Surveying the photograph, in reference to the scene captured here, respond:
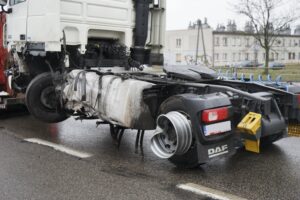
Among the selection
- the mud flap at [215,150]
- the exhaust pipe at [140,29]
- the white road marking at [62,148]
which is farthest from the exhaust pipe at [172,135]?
the exhaust pipe at [140,29]

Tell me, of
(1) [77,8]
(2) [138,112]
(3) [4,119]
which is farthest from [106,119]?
(3) [4,119]

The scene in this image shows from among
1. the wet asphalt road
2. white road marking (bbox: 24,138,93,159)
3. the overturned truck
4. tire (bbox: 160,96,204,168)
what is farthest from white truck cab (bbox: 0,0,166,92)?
tire (bbox: 160,96,204,168)

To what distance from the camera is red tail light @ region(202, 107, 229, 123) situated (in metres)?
4.89

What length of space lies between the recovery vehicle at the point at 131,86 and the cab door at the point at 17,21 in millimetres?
18

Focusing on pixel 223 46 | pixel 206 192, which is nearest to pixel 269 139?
pixel 206 192

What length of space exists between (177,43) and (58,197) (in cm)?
8771

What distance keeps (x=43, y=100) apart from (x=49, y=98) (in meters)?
0.12

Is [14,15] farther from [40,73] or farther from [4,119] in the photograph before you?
[4,119]

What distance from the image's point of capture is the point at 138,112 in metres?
5.63

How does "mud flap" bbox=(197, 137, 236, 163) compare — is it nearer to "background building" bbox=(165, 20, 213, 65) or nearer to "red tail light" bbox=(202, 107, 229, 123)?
"red tail light" bbox=(202, 107, 229, 123)

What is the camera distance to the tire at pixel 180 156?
5.06 meters

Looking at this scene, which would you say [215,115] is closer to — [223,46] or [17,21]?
[17,21]

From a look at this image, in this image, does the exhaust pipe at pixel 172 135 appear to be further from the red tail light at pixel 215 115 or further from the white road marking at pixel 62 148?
the white road marking at pixel 62 148

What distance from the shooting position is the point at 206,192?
15.0 ft
